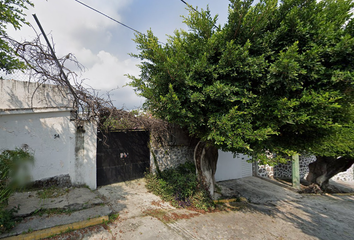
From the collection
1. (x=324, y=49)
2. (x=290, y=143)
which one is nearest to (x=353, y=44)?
(x=324, y=49)

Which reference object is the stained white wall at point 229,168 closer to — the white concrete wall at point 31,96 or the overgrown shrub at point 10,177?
the white concrete wall at point 31,96

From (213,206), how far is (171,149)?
261 centimetres

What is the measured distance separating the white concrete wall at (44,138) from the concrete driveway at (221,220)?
157cm

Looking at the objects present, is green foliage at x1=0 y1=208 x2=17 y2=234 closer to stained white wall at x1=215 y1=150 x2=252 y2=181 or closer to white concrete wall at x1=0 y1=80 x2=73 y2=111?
white concrete wall at x1=0 y1=80 x2=73 y2=111

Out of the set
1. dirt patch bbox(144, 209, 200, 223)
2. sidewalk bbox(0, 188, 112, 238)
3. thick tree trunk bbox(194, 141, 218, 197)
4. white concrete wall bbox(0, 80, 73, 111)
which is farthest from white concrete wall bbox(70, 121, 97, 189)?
thick tree trunk bbox(194, 141, 218, 197)

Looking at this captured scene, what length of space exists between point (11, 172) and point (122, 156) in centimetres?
323

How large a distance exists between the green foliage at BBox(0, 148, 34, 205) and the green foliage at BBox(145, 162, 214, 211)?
3453 mm

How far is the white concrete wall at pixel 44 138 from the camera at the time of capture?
13.7 ft

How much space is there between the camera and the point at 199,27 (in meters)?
4.04

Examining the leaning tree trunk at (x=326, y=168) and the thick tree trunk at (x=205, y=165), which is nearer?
the thick tree trunk at (x=205, y=165)

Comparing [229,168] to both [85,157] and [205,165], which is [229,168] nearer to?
[205,165]

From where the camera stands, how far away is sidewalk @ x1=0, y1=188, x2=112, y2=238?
3.13 metres

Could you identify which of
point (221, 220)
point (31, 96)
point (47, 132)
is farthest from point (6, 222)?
point (221, 220)

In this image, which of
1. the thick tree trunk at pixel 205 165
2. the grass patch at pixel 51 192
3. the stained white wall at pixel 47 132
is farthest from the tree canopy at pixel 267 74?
the grass patch at pixel 51 192
